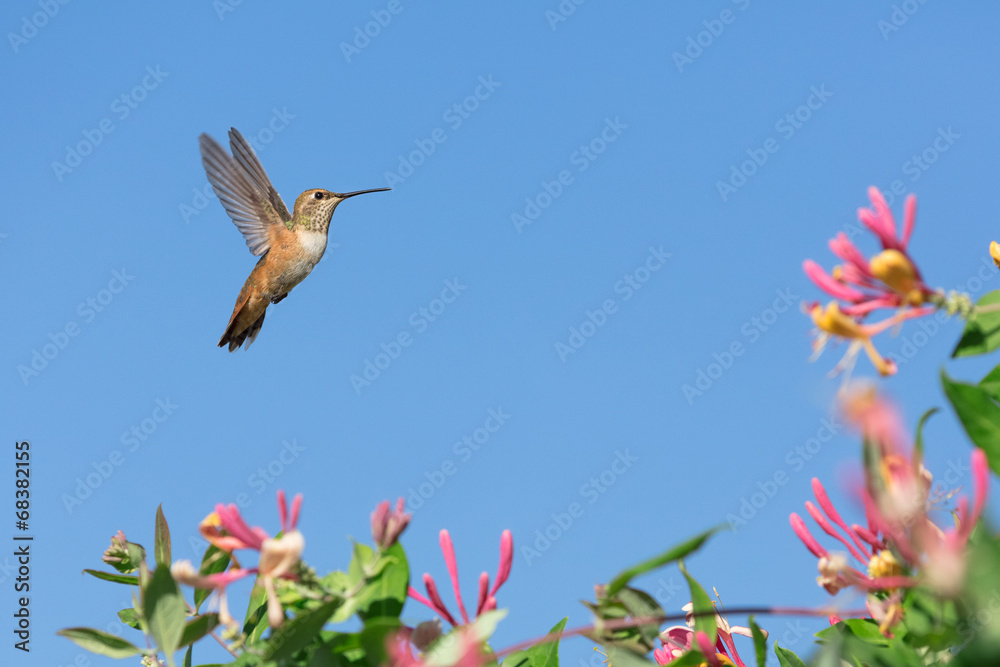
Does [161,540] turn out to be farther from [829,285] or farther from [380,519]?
[829,285]

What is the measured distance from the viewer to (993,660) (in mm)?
1066

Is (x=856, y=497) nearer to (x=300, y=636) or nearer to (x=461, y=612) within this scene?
(x=461, y=612)

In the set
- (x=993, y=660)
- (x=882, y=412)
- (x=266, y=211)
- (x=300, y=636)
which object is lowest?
(x=993, y=660)

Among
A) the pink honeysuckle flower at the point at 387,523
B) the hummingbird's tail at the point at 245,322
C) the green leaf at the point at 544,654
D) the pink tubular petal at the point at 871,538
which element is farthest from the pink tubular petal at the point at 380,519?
the hummingbird's tail at the point at 245,322

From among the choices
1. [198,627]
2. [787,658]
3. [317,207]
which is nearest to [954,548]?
[787,658]

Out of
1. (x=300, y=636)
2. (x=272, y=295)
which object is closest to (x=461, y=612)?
(x=300, y=636)

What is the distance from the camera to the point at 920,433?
1198 mm

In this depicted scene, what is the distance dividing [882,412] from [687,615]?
0.38 metres

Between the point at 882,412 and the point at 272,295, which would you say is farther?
the point at 272,295

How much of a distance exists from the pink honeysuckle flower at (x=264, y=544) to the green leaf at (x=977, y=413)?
947 millimetres

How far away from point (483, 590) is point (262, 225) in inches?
245

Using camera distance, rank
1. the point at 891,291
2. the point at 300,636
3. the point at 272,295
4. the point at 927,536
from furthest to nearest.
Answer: the point at 272,295, the point at 891,291, the point at 300,636, the point at 927,536

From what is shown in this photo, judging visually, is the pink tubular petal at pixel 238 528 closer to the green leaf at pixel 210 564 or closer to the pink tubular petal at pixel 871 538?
the green leaf at pixel 210 564

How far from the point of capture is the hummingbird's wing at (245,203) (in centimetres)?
703
